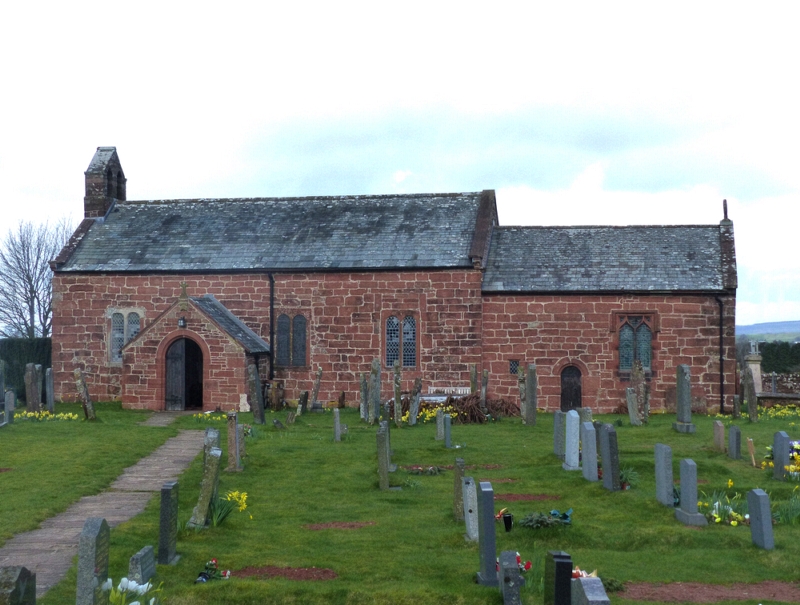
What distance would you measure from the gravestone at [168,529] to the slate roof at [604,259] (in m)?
21.5

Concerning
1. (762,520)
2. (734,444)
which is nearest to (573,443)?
(734,444)

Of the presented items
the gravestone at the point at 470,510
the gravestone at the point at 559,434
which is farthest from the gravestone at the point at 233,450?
the gravestone at the point at 470,510

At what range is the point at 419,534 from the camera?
42.7 feet

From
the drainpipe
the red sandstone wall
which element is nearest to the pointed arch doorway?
the red sandstone wall

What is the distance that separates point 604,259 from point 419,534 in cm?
2207

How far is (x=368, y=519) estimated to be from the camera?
14094mm

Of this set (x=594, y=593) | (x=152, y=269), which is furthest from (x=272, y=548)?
(x=152, y=269)

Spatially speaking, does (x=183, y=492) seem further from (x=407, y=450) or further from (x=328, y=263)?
(x=328, y=263)

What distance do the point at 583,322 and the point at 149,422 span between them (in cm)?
1510

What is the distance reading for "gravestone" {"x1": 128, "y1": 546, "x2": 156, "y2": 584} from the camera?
31.4 ft

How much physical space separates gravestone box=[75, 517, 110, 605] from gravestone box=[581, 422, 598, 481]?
1007cm

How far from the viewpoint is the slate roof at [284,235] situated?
1324 inches

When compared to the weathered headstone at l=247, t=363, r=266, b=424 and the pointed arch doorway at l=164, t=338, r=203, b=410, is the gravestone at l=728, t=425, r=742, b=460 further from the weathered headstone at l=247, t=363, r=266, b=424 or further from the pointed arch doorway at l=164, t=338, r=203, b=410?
the pointed arch doorway at l=164, t=338, r=203, b=410

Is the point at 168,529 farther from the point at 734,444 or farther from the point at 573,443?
the point at 734,444
